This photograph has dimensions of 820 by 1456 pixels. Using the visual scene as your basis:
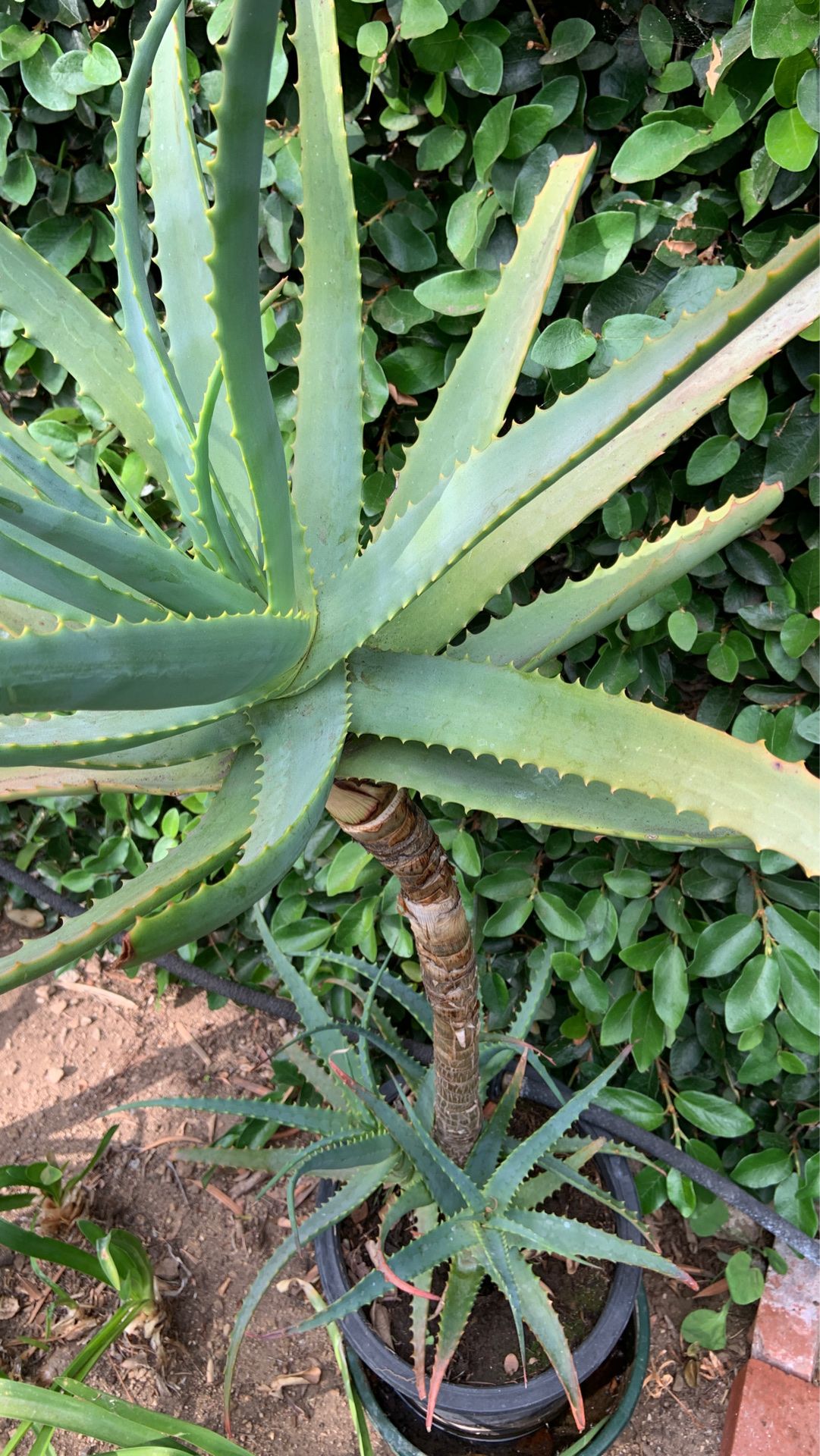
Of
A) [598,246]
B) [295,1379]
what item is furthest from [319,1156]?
[598,246]

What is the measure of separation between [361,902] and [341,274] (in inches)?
32.3

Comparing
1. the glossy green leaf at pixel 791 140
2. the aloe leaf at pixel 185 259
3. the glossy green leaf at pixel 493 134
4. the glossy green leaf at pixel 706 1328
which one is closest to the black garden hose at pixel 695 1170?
the glossy green leaf at pixel 706 1328

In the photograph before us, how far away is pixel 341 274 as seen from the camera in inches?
24.5

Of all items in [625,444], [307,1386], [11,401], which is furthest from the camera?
[11,401]

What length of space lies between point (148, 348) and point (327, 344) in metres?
0.12

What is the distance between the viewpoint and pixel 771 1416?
3.51ft

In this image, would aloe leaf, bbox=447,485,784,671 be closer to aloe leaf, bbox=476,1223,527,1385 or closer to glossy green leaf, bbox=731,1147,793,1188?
aloe leaf, bbox=476,1223,527,1385

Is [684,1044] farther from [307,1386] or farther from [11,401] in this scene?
[11,401]

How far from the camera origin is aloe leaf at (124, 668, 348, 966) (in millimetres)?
421

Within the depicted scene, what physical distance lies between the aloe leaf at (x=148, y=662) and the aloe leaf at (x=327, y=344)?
0.11 meters

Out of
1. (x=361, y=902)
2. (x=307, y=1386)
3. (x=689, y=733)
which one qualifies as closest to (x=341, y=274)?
(x=689, y=733)

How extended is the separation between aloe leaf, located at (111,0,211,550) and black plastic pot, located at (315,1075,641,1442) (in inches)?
34.8

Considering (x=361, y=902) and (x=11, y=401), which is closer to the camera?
(x=361, y=902)

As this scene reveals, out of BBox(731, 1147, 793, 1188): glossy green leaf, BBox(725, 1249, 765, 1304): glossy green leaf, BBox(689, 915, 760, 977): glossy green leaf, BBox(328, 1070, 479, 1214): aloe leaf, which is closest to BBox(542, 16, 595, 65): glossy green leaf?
BBox(689, 915, 760, 977): glossy green leaf
